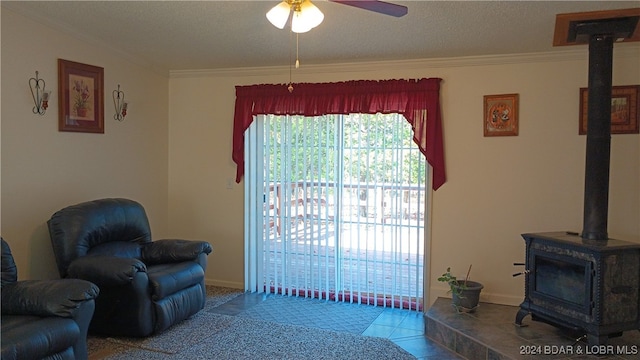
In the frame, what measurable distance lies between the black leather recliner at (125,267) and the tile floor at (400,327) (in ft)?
1.55

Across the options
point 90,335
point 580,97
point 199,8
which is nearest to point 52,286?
point 90,335

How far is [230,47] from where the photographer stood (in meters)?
4.20

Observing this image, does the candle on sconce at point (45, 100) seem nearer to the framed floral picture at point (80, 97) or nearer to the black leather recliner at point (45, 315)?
the framed floral picture at point (80, 97)

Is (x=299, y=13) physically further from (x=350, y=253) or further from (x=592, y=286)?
(x=350, y=253)

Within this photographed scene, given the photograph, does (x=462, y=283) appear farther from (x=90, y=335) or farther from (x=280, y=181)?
(x=90, y=335)

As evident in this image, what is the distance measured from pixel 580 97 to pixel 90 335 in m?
4.22

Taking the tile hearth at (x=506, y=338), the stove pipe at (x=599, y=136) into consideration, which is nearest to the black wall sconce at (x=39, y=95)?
the tile hearth at (x=506, y=338)

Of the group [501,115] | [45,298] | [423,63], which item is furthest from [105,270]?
[501,115]

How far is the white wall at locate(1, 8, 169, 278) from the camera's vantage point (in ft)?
11.5

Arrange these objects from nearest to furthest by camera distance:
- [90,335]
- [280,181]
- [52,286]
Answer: [52,286] → [90,335] → [280,181]

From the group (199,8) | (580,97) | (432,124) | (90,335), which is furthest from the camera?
(432,124)

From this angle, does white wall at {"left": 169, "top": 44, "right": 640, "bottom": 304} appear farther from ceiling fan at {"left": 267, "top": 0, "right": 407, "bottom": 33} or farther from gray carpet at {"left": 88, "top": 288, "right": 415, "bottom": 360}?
ceiling fan at {"left": 267, "top": 0, "right": 407, "bottom": 33}

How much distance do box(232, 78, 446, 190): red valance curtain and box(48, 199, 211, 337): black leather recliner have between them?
1.24 metres

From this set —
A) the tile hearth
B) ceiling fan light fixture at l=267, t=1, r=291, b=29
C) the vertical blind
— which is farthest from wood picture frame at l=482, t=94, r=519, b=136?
ceiling fan light fixture at l=267, t=1, r=291, b=29
